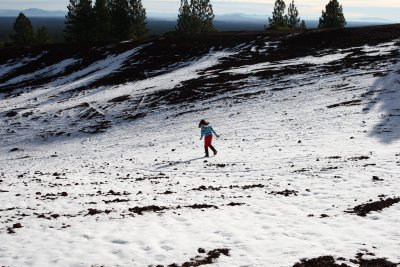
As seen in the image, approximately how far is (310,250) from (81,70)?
195ft

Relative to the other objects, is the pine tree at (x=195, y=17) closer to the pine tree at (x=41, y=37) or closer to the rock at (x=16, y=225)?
the pine tree at (x=41, y=37)

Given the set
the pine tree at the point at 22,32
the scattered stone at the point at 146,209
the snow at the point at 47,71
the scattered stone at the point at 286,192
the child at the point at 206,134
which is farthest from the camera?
the pine tree at the point at 22,32

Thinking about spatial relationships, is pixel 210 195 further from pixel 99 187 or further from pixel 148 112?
pixel 148 112

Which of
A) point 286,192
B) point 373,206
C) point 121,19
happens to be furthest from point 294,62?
point 121,19

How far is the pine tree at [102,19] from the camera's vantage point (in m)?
95.1

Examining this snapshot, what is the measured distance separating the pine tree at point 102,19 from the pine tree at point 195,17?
20.0m

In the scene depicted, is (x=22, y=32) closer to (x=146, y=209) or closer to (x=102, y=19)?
(x=102, y=19)

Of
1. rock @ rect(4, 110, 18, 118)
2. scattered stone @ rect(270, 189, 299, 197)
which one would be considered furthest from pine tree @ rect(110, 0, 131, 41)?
scattered stone @ rect(270, 189, 299, 197)

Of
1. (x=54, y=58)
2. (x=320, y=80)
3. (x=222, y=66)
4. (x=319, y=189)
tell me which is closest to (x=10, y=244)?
(x=319, y=189)

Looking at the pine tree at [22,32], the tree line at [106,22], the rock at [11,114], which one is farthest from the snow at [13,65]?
the rock at [11,114]

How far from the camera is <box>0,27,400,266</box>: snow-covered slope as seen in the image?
34.6 ft

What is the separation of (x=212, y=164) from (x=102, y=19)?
85.4 metres

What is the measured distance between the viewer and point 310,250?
983 cm

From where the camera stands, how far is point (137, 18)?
10075 cm
